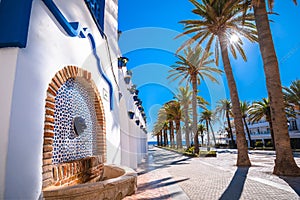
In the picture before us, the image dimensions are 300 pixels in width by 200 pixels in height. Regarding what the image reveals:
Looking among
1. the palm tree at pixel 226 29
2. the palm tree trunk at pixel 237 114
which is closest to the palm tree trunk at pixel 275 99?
the palm tree at pixel 226 29

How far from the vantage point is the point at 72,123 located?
3986 mm

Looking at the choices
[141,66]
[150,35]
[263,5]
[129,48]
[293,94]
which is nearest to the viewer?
[263,5]

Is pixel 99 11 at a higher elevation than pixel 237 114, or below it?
higher

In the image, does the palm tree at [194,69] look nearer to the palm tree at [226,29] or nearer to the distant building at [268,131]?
the palm tree at [226,29]

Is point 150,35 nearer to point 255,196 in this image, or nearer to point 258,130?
point 255,196

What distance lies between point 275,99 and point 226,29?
671cm

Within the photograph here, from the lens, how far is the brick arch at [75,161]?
2.76m

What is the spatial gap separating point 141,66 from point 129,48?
4.43 m

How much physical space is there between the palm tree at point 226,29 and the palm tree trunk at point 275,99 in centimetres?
254

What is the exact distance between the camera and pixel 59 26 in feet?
11.1

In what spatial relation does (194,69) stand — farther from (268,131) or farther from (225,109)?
(268,131)

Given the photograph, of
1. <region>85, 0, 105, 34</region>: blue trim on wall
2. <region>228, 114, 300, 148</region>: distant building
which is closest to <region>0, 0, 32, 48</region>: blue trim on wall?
<region>85, 0, 105, 34</region>: blue trim on wall

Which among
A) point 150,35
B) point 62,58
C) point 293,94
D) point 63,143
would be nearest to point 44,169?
point 63,143

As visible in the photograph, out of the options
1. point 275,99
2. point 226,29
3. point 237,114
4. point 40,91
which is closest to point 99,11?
point 40,91
